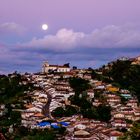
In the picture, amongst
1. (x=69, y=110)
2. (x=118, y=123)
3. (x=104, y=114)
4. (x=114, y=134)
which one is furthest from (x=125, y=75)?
(x=114, y=134)

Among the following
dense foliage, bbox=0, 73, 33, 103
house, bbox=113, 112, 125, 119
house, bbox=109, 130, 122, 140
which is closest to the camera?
house, bbox=109, 130, 122, 140

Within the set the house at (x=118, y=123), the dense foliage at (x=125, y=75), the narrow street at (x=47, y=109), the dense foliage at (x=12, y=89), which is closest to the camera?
the house at (x=118, y=123)

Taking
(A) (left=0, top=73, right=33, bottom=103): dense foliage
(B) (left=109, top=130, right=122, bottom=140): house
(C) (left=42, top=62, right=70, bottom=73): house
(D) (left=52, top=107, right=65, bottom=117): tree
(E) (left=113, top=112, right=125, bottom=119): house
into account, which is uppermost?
(C) (left=42, top=62, right=70, bottom=73): house

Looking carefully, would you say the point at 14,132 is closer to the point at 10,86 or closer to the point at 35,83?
the point at 10,86

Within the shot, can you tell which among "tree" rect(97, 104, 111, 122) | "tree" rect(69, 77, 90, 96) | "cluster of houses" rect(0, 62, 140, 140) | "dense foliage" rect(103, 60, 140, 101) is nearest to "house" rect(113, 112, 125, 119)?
"cluster of houses" rect(0, 62, 140, 140)

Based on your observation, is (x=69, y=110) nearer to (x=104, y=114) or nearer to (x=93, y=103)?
(x=104, y=114)

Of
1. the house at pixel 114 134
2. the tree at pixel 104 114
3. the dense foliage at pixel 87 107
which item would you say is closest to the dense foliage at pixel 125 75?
the dense foliage at pixel 87 107

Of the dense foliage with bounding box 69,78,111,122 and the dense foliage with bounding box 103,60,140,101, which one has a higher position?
the dense foliage with bounding box 103,60,140,101

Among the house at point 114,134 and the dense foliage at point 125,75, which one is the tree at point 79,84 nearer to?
the dense foliage at point 125,75

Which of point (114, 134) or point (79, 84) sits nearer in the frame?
point (114, 134)

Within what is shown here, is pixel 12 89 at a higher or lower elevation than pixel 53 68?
lower

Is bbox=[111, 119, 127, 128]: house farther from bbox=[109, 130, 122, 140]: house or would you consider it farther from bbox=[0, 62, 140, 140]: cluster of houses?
bbox=[109, 130, 122, 140]: house
